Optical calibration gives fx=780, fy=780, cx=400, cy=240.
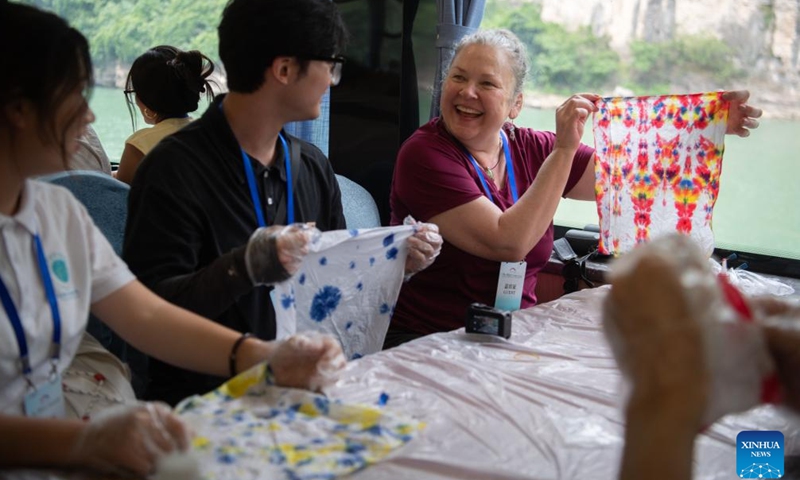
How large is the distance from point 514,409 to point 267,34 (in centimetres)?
106

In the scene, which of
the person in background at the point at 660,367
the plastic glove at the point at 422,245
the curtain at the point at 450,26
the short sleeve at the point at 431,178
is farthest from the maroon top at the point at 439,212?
the person in background at the point at 660,367

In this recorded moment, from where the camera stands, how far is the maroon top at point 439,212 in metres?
2.40

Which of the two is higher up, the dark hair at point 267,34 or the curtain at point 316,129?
the dark hair at point 267,34

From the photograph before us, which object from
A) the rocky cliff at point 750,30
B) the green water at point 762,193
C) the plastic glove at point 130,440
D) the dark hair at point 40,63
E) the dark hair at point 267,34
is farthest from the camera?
the green water at point 762,193

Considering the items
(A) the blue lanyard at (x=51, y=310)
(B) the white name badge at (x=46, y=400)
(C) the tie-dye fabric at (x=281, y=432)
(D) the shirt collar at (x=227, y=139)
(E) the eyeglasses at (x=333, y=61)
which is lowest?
(B) the white name badge at (x=46, y=400)

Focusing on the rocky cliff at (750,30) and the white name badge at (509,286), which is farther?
the rocky cliff at (750,30)

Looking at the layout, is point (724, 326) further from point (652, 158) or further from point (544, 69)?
point (544, 69)

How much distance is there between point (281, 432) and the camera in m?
1.25

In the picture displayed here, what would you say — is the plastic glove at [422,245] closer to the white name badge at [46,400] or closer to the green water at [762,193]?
the white name badge at [46,400]

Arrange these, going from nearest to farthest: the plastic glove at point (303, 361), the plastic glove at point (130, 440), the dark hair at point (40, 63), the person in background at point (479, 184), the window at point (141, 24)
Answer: the plastic glove at point (130, 440), the dark hair at point (40, 63), the plastic glove at point (303, 361), the person in background at point (479, 184), the window at point (141, 24)

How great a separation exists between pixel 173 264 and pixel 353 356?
0.58m

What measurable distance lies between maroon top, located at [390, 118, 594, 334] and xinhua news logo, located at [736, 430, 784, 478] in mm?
1075

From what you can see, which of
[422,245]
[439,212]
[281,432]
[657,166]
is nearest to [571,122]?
[657,166]

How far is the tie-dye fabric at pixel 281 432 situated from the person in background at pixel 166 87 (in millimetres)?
2000
